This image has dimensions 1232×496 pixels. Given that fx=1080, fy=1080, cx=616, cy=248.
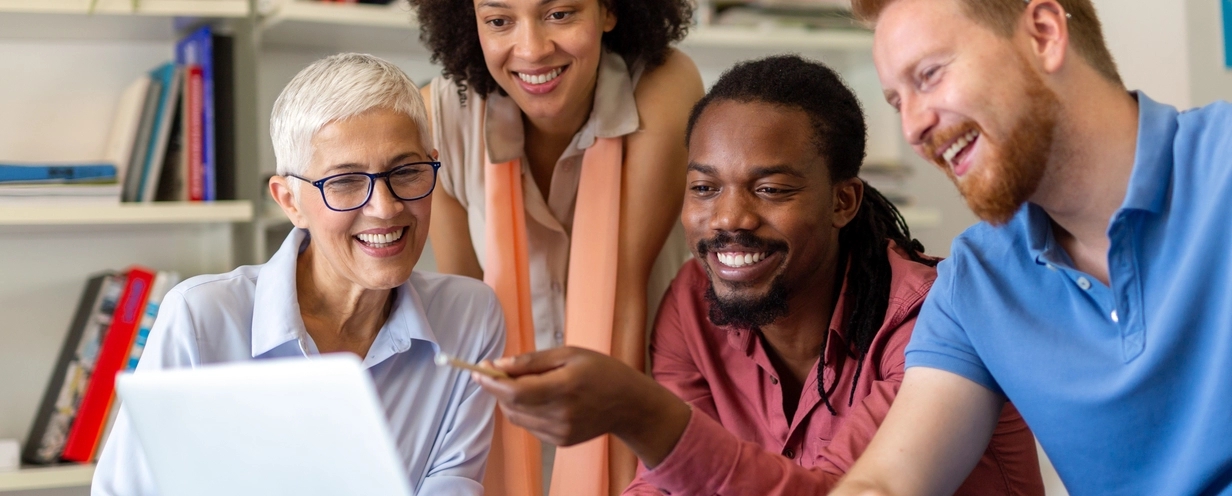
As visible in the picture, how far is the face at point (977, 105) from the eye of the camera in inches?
43.1

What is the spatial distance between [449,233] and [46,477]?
37.8 inches

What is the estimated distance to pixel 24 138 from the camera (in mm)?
2402

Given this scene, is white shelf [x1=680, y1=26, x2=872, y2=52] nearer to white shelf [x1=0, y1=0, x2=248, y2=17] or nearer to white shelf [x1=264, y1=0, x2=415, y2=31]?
white shelf [x1=264, y1=0, x2=415, y2=31]

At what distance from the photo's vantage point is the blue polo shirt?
41.2 inches

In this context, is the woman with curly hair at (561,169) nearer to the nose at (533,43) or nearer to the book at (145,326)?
the nose at (533,43)

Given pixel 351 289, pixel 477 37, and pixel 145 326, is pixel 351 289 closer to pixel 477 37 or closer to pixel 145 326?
pixel 477 37

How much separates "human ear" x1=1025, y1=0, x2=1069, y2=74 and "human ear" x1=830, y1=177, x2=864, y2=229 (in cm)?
49

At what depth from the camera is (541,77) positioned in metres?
1.76

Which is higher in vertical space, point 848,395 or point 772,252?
point 772,252

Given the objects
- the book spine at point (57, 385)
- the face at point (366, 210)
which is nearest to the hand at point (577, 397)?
the face at point (366, 210)

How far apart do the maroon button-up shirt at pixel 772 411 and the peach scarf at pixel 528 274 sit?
0.11 meters

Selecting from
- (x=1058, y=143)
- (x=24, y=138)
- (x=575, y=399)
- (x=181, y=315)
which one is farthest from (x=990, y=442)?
(x=24, y=138)

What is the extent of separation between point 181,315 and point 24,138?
4.37 ft

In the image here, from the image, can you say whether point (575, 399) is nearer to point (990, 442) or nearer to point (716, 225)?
point (716, 225)
